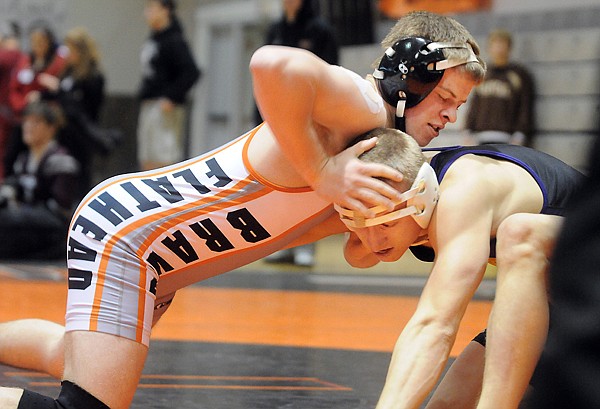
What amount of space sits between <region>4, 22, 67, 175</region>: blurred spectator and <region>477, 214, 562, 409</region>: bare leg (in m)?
8.15

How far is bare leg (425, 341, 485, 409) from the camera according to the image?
301 cm

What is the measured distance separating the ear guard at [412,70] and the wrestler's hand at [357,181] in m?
0.26

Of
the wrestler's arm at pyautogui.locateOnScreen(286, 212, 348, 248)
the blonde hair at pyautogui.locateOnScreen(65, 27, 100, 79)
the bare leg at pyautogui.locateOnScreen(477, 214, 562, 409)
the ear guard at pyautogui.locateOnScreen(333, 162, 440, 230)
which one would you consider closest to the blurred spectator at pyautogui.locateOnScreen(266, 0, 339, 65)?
the blonde hair at pyautogui.locateOnScreen(65, 27, 100, 79)

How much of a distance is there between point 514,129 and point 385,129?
6575 mm

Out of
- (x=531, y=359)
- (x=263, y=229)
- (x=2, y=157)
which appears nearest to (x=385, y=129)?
(x=263, y=229)

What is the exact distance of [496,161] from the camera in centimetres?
273

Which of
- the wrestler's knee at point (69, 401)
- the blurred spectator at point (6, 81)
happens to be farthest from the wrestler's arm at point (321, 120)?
the blurred spectator at point (6, 81)

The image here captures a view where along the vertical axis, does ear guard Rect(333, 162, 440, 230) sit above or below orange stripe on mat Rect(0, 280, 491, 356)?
above

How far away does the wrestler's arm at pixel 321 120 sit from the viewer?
8.45ft

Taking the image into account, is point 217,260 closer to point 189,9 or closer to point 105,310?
point 105,310

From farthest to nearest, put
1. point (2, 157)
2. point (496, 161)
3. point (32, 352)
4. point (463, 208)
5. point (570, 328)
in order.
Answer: point (2, 157)
point (32, 352)
point (496, 161)
point (463, 208)
point (570, 328)

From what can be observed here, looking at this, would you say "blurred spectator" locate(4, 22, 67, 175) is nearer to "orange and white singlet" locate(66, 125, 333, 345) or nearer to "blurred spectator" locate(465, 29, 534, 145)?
"blurred spectator" locate(465, 29, 534, 145)

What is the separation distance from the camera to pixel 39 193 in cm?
861

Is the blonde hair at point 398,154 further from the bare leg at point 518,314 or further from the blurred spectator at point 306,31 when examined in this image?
the blurred spectator at point 306,31
